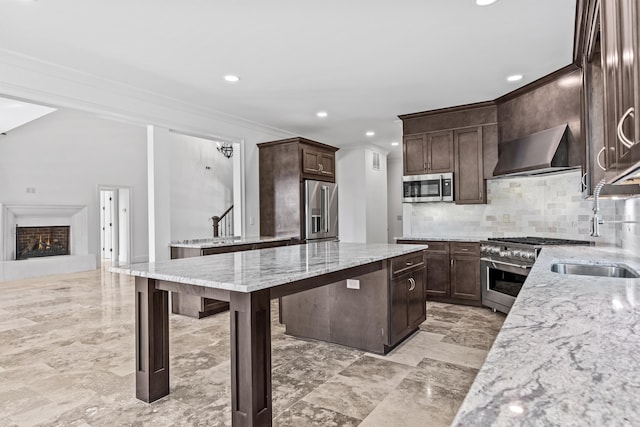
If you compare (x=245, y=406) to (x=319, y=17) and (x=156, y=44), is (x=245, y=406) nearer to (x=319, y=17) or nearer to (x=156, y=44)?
(x=319, y=17)

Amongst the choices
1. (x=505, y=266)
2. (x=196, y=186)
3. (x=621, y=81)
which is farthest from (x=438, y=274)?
(x=196, y=186)

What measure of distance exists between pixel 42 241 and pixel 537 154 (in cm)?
898

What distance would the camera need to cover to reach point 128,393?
2.48m

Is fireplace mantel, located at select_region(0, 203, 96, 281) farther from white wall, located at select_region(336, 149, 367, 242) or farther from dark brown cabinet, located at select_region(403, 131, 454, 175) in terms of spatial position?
dark brown cabinet, located at select_region(403, 131, 454, 175)

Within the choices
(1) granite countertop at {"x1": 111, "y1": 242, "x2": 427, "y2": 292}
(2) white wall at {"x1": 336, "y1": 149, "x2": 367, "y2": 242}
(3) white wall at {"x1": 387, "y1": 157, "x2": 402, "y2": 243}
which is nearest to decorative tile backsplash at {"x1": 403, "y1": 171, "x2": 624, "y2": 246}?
(2) white wall at {"x1": 336, "y1": 149, "x2": 367, "y2": 242}

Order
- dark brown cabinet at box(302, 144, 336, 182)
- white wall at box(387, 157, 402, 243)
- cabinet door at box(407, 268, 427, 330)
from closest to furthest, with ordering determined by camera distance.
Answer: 1. cabinet door at box(407, 268, 427, 330)
2. dark brown cabinet at box(302, 144, 336, 182)
3. white wall at box(387, 157, 402, 243)

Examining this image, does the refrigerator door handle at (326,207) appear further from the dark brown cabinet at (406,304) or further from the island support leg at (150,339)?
the island support leg at (150,339)

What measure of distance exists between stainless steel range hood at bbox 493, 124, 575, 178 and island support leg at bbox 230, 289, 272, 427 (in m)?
3.34

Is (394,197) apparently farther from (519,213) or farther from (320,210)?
(519,213)

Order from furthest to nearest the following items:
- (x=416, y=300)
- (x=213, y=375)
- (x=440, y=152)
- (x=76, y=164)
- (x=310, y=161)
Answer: (x=76, y=164)
(x=310, y=161)
(x=440, y=152)
(x=416, y=300)
(x=213, y=375)

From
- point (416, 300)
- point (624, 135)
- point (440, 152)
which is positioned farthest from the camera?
point (440, 152)

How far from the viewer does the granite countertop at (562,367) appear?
563 mm

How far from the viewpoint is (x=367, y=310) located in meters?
3.19

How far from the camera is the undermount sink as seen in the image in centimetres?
215
